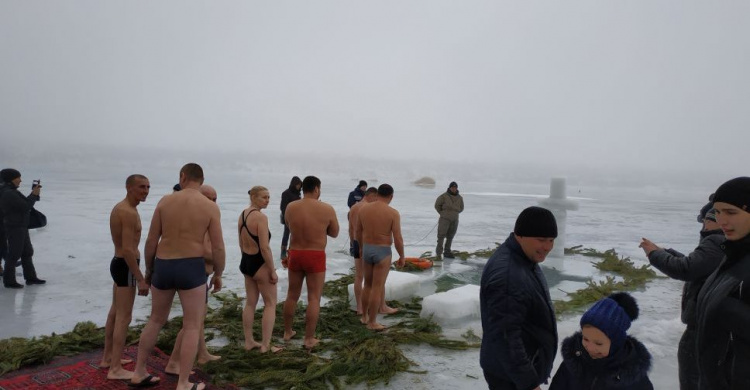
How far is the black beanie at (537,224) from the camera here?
2709 mm

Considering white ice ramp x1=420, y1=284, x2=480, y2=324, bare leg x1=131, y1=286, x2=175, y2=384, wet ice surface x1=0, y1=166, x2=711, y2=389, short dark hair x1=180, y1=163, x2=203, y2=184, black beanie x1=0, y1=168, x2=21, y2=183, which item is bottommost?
wet ice surface x1=0, y1=166, x2=711, y2=389

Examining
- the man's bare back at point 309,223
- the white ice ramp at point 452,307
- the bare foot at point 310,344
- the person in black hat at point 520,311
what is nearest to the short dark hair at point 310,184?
the man's bare back at point 309,223

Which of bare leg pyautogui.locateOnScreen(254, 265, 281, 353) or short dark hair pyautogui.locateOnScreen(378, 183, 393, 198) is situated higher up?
short dark hair pyautogui.locateOnScreen(378, 183, 393, 198)

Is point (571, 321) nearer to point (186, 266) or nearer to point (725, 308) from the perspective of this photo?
point (725, 308)

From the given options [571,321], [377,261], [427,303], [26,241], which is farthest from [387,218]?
[26,241]

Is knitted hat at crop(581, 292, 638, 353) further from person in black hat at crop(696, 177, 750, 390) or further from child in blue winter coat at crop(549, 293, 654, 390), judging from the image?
person in black hat at crop(696, 177, 750, 390)

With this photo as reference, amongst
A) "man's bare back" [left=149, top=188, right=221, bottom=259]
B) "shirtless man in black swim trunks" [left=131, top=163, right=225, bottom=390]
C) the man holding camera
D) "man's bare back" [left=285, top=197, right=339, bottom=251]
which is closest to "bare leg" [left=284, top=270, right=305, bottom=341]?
Answer: "man's bare back" [left=285, top=197, right=339, bottom=251]

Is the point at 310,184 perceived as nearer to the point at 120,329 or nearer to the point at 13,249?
the point at 120,329

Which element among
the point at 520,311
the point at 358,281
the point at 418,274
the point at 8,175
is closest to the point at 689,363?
the point at 520,311

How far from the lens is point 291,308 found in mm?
5660

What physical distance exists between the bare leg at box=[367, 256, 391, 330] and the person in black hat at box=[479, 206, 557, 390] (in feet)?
11.1

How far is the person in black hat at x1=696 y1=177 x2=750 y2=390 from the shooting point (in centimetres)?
230

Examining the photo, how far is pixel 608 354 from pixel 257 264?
3.68 meters

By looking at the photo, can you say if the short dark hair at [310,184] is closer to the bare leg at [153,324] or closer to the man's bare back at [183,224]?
the man's bare back at [183,224]
